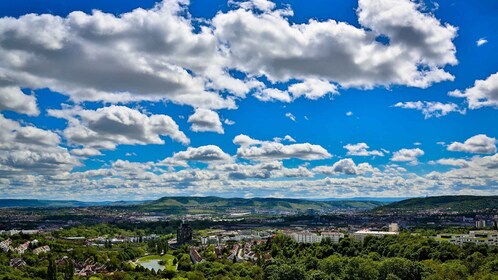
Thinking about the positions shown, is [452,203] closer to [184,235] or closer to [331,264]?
[184,235]

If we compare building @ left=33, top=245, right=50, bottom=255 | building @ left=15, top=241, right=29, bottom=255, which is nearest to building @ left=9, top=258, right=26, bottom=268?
building @ left=33, top=245, right=50, bottom=255

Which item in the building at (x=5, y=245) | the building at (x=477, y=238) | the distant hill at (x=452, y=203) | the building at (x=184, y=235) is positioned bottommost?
the building at (x=184, y=235)

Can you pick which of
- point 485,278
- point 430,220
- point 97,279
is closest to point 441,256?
point 485,278

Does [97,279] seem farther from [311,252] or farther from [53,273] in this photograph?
[311,252]

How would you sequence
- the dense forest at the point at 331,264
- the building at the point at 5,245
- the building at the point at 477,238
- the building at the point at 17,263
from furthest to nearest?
the building at the point at 5,245 < the building at the point at 477,238 < the building at the point at 17,263 < the dense forest at the point at 331,264

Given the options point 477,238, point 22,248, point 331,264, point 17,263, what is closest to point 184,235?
point 22,248

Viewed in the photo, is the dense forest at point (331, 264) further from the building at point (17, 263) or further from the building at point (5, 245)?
the building at point (5, 245)

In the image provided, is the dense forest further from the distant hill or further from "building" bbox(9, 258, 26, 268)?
the distant hill

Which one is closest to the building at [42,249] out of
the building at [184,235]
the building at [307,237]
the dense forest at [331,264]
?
the dense forest at [331,264]

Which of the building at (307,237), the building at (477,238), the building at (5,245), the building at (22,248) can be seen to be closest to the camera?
the building at (477,238)

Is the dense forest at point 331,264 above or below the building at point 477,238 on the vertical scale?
below
